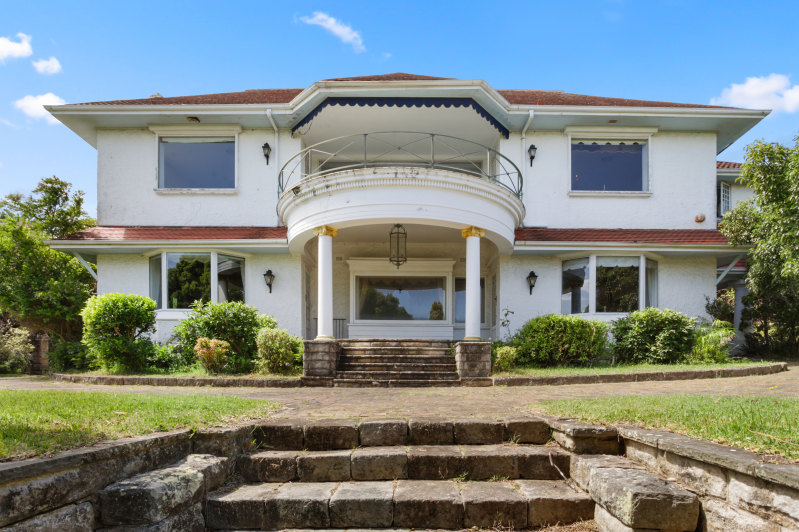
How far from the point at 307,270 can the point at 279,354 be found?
4405 mm

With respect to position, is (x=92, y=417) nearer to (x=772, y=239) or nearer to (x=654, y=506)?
(x=654, y=506)

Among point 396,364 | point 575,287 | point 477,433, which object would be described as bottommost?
point 396,364

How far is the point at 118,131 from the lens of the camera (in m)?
13.5

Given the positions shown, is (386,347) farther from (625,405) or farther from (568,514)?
(568,514)

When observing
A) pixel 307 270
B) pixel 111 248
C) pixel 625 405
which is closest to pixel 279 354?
pixel 307 270

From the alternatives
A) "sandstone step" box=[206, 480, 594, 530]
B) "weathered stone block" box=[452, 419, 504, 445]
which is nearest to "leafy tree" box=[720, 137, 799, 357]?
"weathered stone block" box=[452, 419, 504, 445]

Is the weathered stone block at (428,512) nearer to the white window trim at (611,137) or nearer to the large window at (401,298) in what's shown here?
the large window at (401,298)

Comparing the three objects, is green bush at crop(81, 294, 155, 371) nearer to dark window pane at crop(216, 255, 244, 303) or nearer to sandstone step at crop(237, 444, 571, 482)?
dark window pane at crop(216, 255, 244, 303)

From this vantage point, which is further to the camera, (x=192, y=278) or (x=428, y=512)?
(x=192, y=278)

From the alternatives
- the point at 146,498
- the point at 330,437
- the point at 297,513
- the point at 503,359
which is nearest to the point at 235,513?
the point at 297,513

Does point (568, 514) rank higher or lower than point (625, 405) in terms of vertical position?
lower

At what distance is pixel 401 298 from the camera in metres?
14.2

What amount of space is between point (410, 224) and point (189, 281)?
19.4ft

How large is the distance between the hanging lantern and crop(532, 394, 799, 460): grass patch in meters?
7.32
